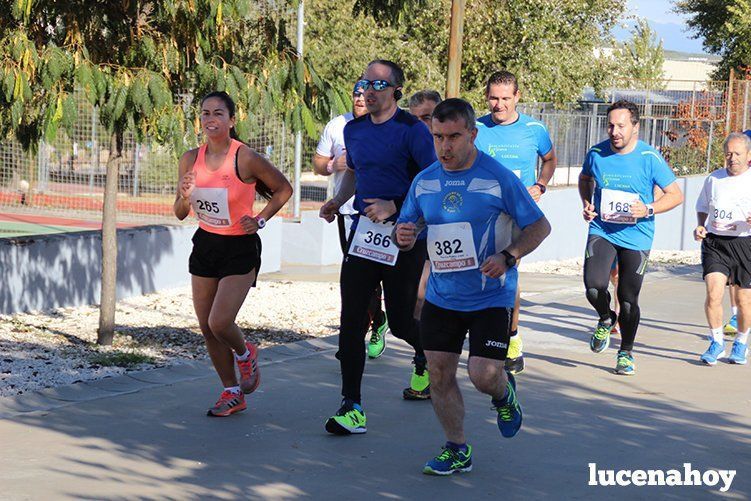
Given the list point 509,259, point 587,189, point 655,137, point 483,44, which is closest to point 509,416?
point 509,259

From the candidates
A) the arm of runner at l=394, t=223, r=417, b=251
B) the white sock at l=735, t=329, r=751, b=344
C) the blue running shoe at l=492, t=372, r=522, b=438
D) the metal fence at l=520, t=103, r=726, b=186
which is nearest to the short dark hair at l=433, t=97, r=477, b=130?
the arm of runner at l=394, t=223, r=417, b=251

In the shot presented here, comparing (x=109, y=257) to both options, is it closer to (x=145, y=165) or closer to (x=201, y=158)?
(x=201, y=158)

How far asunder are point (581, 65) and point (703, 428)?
23.5m

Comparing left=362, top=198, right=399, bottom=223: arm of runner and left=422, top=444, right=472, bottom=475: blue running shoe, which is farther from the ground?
left=362, top=198, right=399, bottom=223: arm of runner

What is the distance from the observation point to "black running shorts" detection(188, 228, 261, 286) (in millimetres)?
7156

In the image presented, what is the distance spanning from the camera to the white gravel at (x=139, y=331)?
8.55 m

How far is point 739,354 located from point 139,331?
513 centimetres

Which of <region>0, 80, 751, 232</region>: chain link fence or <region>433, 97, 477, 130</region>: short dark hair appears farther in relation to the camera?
<region>0, 80, 751, 232</region>: chain link fence

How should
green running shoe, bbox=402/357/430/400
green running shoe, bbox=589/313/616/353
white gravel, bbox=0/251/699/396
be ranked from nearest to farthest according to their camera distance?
green running shoe, bbox=402/357/430/400, white gravel, bbox=0/251/699/396, green running shoe, bbox=589/313/616/353

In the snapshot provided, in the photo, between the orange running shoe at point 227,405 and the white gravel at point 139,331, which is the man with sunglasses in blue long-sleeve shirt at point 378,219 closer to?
the orange running shoe at point 227,405

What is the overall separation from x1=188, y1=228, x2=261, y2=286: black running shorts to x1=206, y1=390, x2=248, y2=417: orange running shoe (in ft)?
2.35

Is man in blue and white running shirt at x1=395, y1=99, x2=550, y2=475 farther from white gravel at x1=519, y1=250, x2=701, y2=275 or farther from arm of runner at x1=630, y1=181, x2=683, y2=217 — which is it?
white gravel at x1=519, y1=250, x2=701, y2=275

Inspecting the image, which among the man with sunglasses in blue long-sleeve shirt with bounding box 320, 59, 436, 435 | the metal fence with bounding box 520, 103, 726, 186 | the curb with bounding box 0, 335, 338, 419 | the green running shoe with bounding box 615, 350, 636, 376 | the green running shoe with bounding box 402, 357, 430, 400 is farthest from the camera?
the metal fence with bounding box 520, 103, 726, 186

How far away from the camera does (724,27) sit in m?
40.8
